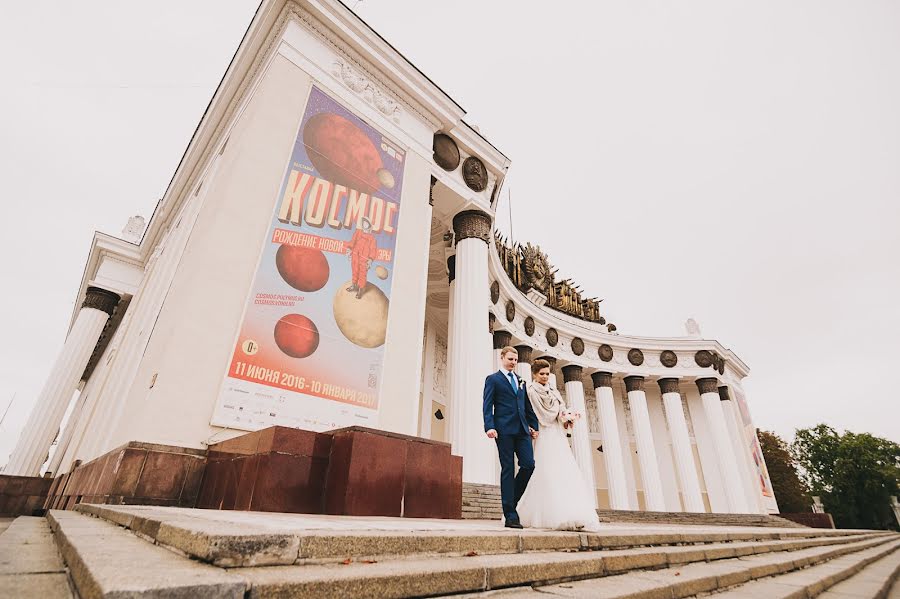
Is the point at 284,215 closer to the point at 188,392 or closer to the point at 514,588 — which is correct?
the point at 188,392

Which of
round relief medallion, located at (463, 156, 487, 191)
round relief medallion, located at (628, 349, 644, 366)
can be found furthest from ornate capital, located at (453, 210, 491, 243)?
round relief medallion, located at (628, 349, 644, 366)

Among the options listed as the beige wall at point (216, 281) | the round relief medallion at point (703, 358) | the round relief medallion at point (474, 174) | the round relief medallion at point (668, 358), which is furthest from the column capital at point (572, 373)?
the beige wall at point (216, 281)

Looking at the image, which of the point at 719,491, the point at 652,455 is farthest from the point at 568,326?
the point at 719,491

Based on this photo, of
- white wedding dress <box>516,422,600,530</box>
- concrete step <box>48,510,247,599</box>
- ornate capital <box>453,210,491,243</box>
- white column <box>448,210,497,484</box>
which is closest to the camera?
concrete step <box>48,510,247,599</box>

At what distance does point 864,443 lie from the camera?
38625mm

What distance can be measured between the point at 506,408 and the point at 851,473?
1937 inches

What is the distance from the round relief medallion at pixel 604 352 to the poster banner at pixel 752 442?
826cm

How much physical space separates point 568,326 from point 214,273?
1869cm

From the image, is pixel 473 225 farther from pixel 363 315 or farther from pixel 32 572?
pixel 32 572

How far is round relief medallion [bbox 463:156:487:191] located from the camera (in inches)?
452

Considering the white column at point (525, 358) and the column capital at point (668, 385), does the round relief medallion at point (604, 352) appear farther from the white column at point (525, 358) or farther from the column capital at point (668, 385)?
the white column at point (525, 358)

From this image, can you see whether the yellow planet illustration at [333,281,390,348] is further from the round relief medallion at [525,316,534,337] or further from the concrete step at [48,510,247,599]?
the round relief medallion at [525,316,534,337]

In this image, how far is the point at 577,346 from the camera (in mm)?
22375

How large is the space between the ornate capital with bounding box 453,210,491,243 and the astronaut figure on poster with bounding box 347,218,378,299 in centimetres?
381
